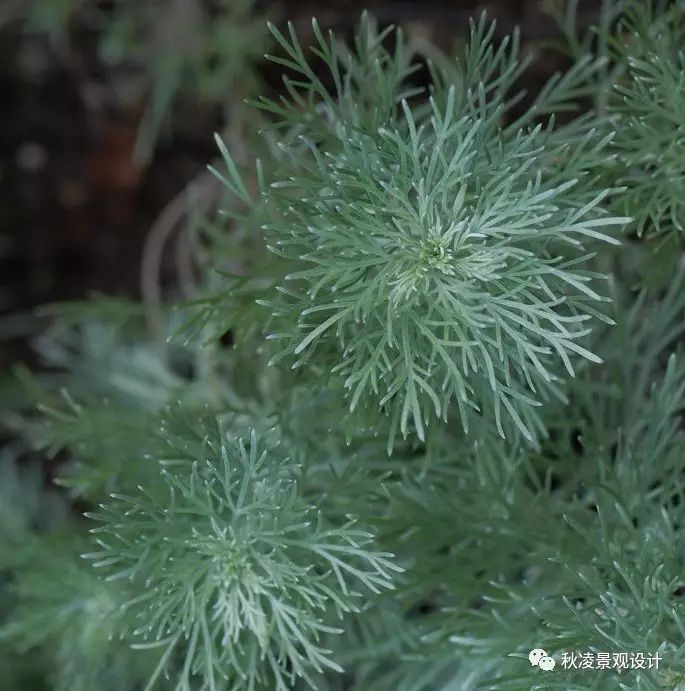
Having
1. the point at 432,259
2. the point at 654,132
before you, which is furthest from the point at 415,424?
the point at 654,132

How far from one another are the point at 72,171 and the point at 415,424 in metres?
0.89

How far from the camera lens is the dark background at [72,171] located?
1.21 meters

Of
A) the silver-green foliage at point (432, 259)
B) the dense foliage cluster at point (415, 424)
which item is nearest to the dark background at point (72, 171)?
the dense foliage cluster at point (415, 424)

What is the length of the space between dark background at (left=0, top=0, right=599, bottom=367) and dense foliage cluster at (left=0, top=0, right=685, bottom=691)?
1.25ft

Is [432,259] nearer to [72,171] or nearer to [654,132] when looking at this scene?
[654,132]

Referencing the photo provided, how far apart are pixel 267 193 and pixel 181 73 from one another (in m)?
0.55

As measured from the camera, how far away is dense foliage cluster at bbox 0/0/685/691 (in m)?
0.55

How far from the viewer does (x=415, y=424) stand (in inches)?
21.3

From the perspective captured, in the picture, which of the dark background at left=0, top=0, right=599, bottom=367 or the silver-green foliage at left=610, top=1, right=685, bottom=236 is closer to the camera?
the silver-green foliage at left=610, top=1, right=685, bottom=236

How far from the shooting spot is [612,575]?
639 mm

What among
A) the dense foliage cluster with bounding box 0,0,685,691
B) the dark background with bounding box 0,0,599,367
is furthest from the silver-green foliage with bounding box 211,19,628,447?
the dark background with bounding box 0,0,599,367

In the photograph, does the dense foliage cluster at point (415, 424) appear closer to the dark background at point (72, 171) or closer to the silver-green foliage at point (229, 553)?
the silver-green foliage at point (229, 553)

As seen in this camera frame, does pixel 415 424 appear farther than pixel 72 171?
No

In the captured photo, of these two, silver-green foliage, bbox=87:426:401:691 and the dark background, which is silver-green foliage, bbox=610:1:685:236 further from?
the dark background
